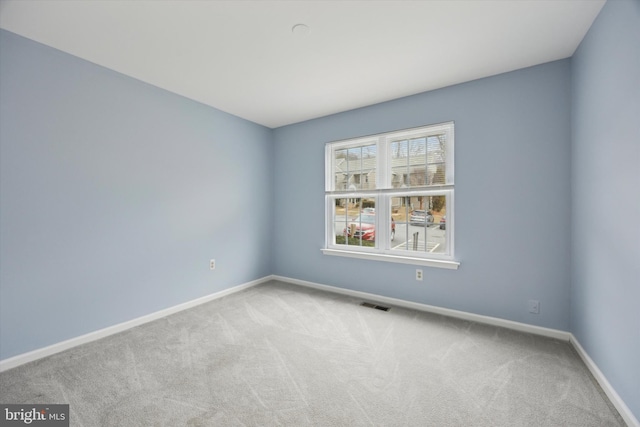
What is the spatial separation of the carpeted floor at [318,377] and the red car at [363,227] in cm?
123

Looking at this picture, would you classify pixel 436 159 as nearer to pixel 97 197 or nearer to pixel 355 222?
pixel 355 222

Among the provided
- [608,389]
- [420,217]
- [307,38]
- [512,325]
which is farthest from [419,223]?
[307,38]

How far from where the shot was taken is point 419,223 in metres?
3.21

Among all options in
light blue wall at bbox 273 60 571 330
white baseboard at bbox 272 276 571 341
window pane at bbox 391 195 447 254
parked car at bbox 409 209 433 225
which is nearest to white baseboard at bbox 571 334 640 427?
white baseboard at bbox 272 276 571 341

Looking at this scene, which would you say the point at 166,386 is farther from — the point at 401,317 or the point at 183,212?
the point at 401,317

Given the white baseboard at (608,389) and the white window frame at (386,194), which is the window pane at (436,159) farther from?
the white baseboard at (608,389)

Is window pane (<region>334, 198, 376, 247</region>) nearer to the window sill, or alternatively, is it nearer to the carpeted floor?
the window sill

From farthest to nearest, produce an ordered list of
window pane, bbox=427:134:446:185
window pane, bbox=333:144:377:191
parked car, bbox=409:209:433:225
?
window pane, bbox=333:144:377:191
parked car, bbox=409:209:433:225
window pane, bbox=427:134:446:185

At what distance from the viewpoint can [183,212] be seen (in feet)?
10.4

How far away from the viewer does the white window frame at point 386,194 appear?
9.70 ft

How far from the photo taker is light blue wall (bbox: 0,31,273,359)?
2029 mm

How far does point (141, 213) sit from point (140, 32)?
5.47ft

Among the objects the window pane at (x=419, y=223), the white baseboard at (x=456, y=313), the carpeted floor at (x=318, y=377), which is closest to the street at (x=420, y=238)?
the window pane at (x=419, y=223)

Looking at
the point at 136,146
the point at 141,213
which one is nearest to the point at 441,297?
the point at 141,213
